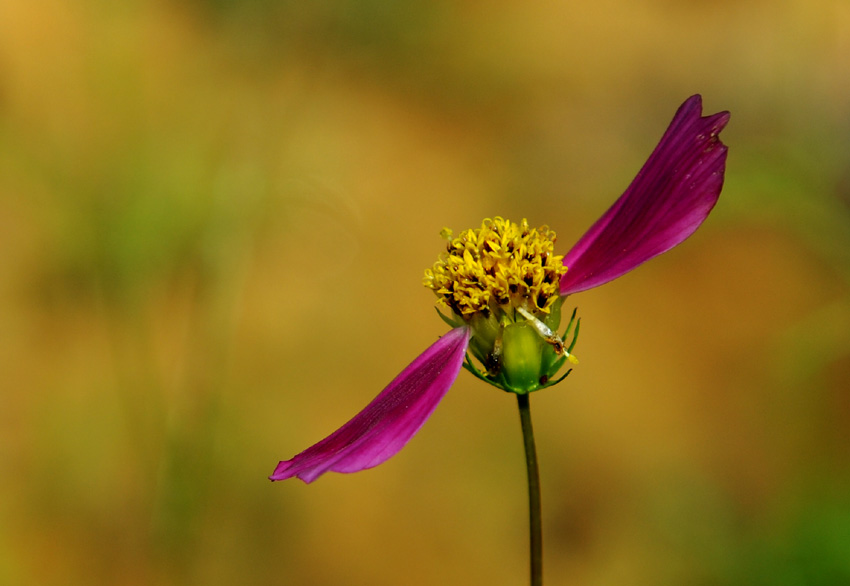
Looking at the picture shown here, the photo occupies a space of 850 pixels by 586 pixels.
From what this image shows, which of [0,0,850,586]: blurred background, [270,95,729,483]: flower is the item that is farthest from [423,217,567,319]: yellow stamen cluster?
[0,0,850,586]: blurred background

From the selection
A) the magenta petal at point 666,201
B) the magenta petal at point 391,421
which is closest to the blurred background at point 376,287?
the magenta petal at point 666,201

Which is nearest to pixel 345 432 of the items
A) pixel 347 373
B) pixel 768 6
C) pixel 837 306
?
pixel 837 306

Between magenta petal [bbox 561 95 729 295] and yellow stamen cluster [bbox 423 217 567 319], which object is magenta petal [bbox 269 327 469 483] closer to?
yellow stamen cluster [bbox 423 217 567 319]

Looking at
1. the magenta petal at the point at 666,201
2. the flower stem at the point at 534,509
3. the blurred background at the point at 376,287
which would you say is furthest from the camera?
the blurred background at the point at 376,287

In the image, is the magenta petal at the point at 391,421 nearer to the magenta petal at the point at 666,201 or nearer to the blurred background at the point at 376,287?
the magenta petal at the point at 666,201

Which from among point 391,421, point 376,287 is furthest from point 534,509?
point 376,287
